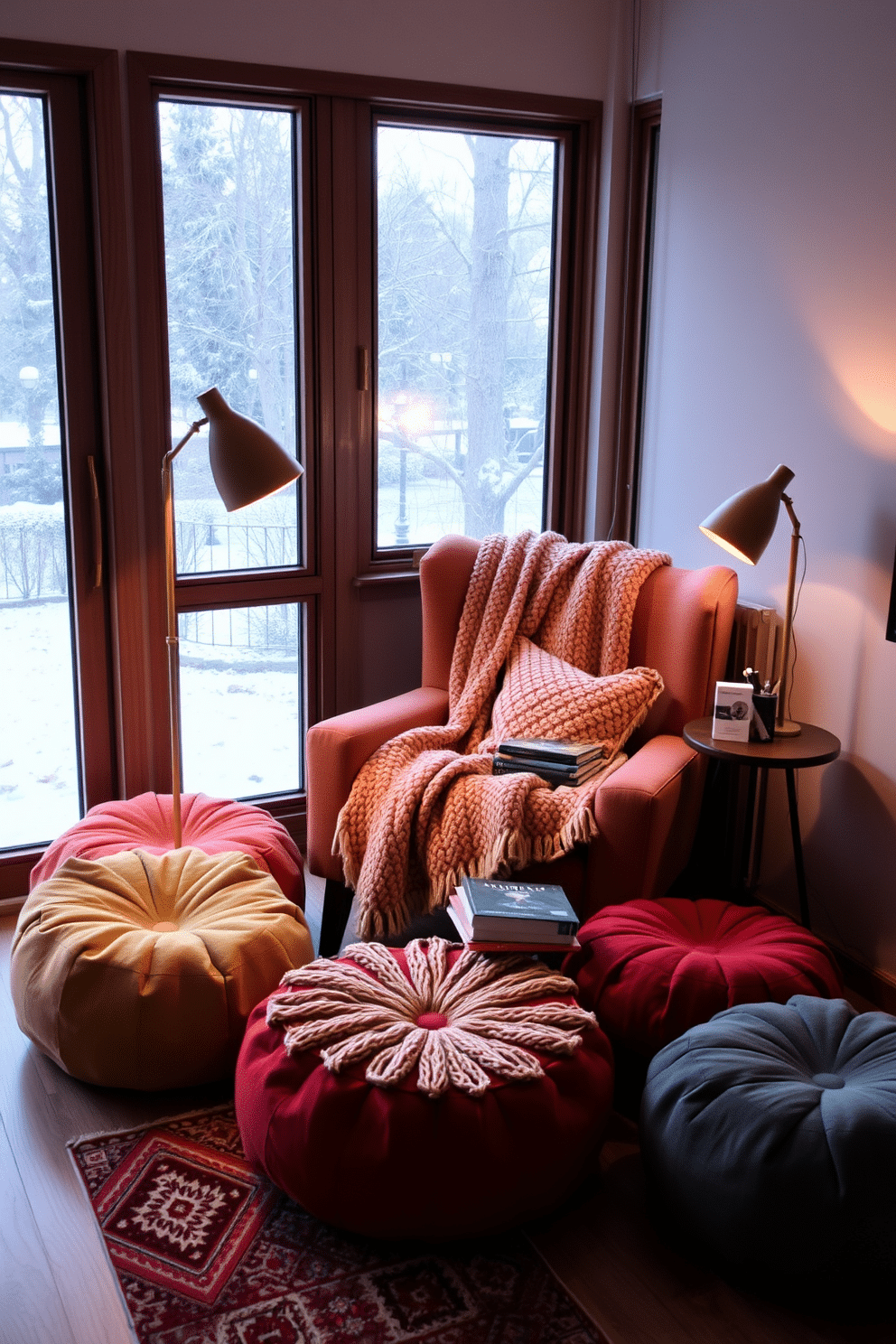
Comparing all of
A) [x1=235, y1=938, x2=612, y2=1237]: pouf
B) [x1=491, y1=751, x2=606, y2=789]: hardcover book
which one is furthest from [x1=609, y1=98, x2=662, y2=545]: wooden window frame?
[x1=235, y1=938, x2=612, y2=1237]: pouf

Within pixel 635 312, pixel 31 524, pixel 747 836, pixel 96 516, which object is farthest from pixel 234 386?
pixel 747 836

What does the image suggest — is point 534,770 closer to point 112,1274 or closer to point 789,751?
point 789,751

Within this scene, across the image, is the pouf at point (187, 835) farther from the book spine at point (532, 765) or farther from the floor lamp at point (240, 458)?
the floor lamp at point (240, 458)

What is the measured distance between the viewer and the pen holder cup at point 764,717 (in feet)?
8.91

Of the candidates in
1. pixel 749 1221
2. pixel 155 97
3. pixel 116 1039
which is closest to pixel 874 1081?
pixel 749 1221

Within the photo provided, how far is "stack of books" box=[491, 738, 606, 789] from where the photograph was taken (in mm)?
2727

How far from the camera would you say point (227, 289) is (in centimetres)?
320

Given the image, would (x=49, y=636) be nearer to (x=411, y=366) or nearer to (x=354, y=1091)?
(x=411, y=366)

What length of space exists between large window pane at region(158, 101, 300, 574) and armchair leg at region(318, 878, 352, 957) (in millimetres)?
983

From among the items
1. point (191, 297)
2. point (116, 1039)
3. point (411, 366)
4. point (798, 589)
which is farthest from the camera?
point (411, 366)

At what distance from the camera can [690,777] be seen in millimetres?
2801

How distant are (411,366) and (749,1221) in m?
2.47

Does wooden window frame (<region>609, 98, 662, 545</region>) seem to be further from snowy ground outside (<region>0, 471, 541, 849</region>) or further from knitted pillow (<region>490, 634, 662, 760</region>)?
knitted pillow (<region>490, 634, 662, 760</region>)

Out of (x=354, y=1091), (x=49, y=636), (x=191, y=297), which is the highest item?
(x=191, y=297)
